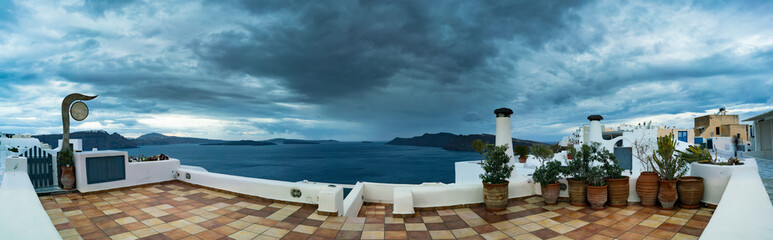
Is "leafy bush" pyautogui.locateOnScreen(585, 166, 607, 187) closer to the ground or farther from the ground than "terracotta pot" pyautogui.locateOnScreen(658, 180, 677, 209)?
farther from the ground

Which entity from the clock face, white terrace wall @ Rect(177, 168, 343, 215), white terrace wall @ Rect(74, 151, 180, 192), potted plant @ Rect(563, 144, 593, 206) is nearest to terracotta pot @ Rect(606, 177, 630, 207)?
potted plant @ Rect(563, 144, 593, 206)

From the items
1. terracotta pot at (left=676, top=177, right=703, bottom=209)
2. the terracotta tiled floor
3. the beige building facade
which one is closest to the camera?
the terracotta tiled floor

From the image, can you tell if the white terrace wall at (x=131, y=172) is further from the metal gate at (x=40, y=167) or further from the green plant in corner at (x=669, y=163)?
the green plant in corner at (x=669, y=163)

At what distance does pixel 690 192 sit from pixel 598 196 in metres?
1.29

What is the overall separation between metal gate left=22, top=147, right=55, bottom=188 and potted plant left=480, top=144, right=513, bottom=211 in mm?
9980

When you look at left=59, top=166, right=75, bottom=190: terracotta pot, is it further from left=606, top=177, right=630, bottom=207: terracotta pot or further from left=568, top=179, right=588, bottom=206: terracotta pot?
left=606, top=177, right=630, bottom=207: terracotta pot

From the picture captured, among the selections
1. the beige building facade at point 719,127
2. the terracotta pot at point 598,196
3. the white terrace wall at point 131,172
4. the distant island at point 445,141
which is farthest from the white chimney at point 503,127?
the distant island at point 445,141

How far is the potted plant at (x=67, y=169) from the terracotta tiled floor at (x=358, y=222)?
4.89 ft

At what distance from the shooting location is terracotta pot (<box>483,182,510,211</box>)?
5.25 m

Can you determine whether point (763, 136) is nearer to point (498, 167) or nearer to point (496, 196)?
point (498, 167)

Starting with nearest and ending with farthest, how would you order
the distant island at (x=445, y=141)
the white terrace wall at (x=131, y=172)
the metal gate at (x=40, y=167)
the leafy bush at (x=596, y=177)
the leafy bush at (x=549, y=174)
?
the leafy bush at (x=596, y=177) < the leafy bush at (x=549, y=174) < the white terrace wall at (x=131, y=172) < the metal gate at (x=40, y=167) < the distant island at (x=445, y=141)

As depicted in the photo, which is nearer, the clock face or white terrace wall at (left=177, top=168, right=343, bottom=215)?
white terrace wall at (left=177, top=168, right=343, bottom=215)

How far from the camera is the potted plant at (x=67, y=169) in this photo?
707 centimetres

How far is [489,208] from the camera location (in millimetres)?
5305
